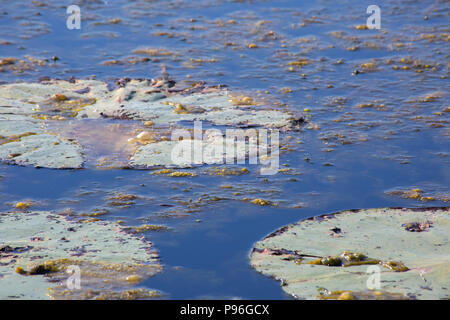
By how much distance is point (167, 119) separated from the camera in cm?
612

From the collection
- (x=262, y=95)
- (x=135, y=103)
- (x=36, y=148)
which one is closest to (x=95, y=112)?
(x=135, y=103)

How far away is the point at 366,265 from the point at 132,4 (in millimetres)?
7056

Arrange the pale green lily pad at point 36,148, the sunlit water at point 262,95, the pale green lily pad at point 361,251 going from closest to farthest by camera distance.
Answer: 1. the pale green lily pad at point 361,251
2. the sunlit water at point 262,95
3. the pale green lily pad at point 36,148

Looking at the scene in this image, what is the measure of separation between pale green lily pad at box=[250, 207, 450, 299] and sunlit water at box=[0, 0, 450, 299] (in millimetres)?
137

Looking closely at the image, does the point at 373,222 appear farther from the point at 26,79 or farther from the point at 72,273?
the point at 26,79

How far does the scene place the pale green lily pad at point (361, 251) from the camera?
11.7 ft

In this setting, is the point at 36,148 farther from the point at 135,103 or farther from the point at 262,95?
the point at 262,95

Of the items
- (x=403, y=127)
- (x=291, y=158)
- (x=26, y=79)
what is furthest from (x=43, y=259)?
(x=26, y=79)

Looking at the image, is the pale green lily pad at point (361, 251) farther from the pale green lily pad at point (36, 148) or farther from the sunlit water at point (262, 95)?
the pale green lily pad at point (36, 148)

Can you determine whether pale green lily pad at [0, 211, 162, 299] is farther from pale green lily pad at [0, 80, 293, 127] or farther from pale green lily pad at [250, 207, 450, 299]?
pale green lily pad at [0, 80, 293, 127]

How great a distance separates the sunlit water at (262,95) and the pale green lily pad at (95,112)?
0.65 feet

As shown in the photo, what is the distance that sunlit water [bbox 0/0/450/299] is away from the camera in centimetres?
442

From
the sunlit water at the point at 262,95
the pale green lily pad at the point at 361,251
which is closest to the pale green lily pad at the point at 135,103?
the sunlit water at the point at 262,95

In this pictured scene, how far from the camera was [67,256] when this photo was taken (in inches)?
154
